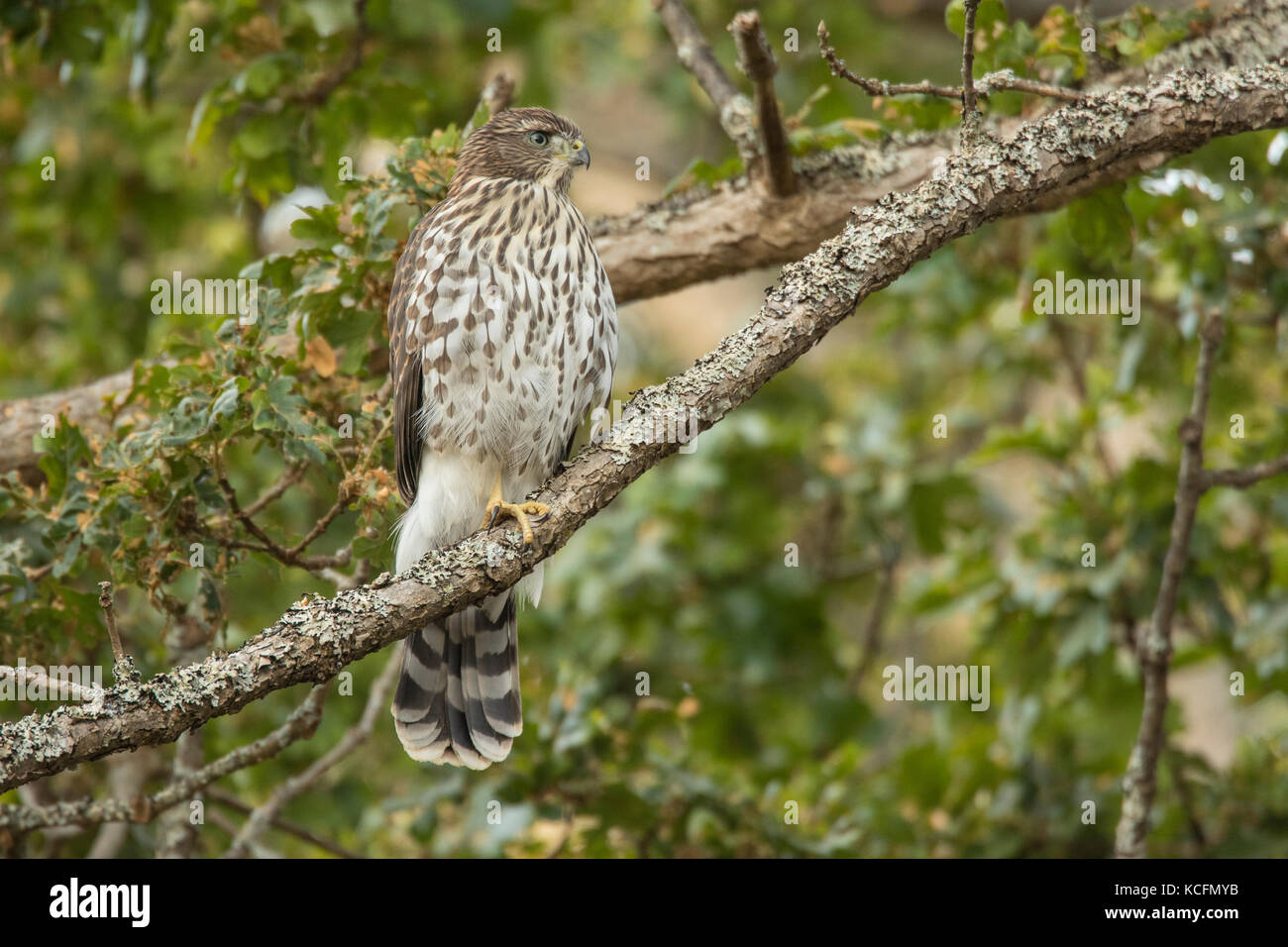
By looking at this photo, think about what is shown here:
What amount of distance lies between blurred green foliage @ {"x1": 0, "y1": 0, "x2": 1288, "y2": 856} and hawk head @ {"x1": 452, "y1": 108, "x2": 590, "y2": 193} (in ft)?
0.38

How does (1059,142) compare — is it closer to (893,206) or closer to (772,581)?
(893,206)

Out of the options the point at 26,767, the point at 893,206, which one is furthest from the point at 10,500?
the point at 893,206

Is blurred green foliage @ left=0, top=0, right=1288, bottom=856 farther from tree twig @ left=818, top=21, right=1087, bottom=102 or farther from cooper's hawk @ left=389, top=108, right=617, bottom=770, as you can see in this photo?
tree twig @ left=818, top=21, right=1087, bottom=102

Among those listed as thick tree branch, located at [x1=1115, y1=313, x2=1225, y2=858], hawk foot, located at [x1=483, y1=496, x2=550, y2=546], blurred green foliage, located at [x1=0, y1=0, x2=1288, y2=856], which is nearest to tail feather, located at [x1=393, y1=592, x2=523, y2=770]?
blurred green foliage, located at [x1=0, y1=0, x2=1288, y2=856]

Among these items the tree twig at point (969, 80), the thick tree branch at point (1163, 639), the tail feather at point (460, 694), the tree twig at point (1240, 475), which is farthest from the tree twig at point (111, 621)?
the tree twig at point (1240, 475)

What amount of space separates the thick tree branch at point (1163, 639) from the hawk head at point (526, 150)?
183cm

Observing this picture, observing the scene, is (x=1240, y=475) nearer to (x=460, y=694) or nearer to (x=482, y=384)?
(x=482, y=384)

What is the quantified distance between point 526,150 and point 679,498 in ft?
6.05

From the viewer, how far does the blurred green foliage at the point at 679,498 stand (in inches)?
130

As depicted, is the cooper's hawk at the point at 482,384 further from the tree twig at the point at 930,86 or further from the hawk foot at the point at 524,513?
the tree twig at the point at 930,86

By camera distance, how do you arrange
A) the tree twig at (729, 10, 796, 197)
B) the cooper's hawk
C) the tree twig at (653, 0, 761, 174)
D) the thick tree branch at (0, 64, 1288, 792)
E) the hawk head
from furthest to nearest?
the tree twig at (653, 0, 761, 174) → the hawk head → the cooper's hawk → the tree twig at (729, 10, 796, 197) → the thick tree branch at (0, 64, 1288, 792)

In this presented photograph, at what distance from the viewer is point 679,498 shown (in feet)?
16.8

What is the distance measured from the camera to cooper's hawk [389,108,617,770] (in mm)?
3244

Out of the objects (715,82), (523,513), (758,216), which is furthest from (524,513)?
(715,82)
